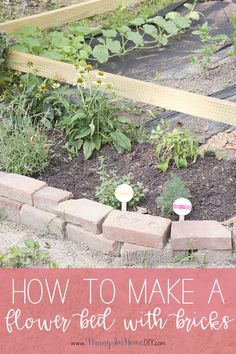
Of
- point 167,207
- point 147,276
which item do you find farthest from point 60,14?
point 147,276

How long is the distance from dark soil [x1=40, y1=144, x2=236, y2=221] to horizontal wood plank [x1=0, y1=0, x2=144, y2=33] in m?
1.41

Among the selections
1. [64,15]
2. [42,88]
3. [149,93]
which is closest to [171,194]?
[149,93]

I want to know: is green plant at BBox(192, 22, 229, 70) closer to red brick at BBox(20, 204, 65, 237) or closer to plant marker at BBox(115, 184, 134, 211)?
plant marker at BBox(115, 184, 134, 211)

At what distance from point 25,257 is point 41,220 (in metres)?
0.32

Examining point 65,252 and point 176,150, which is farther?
point 176,150

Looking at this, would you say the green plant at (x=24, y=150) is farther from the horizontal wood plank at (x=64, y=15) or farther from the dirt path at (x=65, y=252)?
the horizontal wood plank at (x=64, y=15)

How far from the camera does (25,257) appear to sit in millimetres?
3938

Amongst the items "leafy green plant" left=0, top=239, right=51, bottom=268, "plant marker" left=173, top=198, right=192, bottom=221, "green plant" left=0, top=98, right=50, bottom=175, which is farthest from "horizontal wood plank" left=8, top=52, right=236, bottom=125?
"leafy green plant" left=0, top=239, right=51, bottom=268

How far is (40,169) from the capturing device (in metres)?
4.59

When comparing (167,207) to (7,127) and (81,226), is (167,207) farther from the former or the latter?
(7,127)

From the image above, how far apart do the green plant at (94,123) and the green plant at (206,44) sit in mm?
1184

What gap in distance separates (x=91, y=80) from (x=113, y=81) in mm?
142

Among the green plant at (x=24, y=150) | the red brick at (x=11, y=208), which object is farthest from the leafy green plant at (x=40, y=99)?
the red brick at (x=11, y=208)

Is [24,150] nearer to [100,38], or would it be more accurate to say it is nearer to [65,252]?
[65,252]
